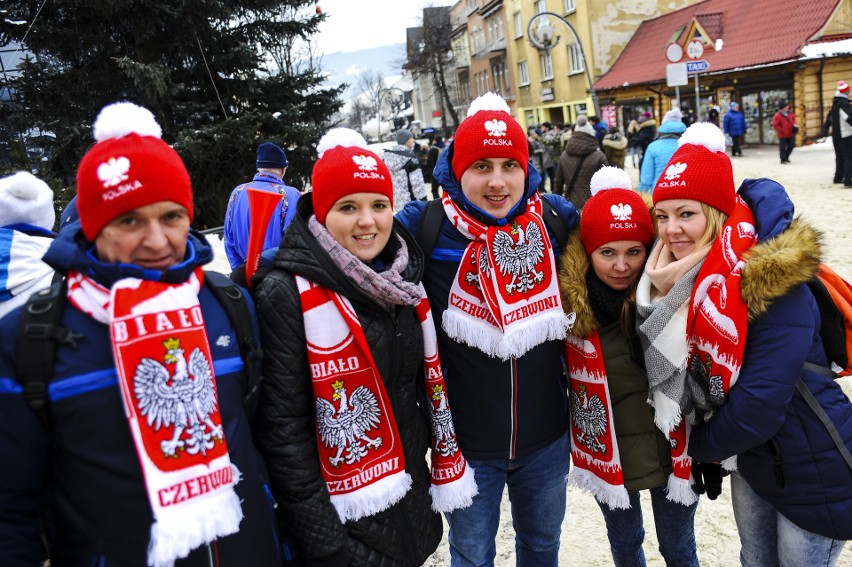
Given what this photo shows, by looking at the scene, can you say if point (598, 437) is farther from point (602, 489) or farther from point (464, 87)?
point (464, 87)

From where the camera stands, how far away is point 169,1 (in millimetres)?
9336

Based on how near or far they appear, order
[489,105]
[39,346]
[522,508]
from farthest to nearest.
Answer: [522,508]
[489,105]
[39,346]

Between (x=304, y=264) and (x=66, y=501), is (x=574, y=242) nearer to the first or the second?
(x=304, y=264)

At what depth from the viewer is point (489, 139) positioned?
2.24 meters

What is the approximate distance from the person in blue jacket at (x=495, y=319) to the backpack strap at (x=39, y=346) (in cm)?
128

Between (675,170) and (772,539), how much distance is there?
1.42m

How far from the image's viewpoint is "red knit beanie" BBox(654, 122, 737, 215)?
6.77ft

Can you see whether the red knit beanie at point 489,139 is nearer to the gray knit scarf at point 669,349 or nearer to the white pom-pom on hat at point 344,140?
the white pom-pom on hat at point 344,140

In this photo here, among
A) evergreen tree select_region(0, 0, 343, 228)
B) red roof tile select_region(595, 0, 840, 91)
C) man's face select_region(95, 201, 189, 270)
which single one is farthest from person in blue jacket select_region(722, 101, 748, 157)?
man's face select_region(95, 201, 189, 270)

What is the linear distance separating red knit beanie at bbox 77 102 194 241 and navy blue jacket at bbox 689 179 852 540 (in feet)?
5.73

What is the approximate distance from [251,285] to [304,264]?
21 cm

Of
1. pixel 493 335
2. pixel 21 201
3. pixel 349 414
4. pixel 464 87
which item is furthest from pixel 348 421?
pixel 464 87

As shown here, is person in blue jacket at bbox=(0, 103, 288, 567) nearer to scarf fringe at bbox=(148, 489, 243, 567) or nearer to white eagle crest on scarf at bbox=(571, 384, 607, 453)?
scarf fringe at bbox=(148, 489, 243, 567)

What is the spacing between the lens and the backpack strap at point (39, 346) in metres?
1.37
